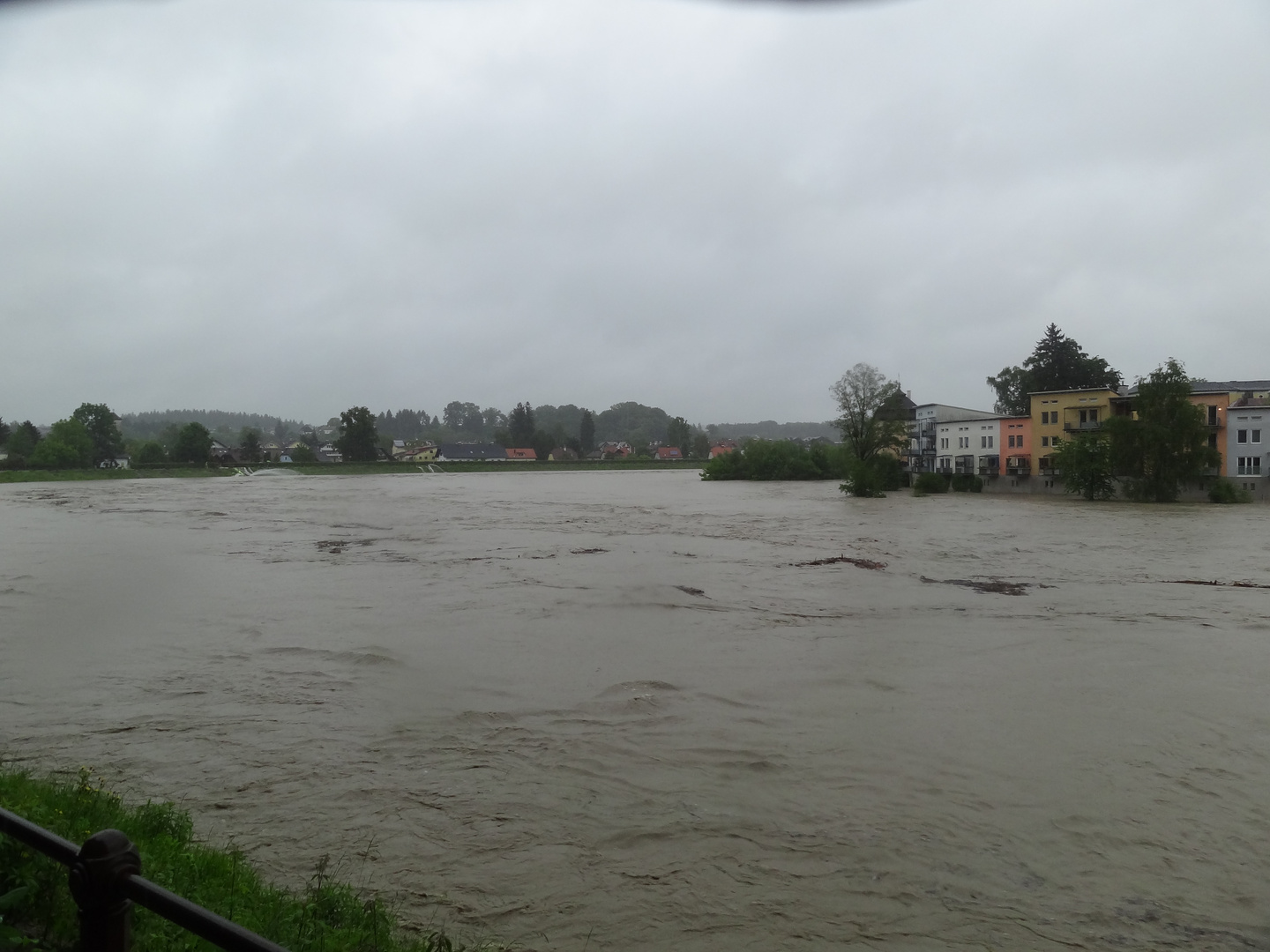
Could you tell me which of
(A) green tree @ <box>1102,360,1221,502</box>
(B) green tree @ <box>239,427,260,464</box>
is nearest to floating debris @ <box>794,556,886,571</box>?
(A) green tree @ <box>1102,360,1221,502</box>

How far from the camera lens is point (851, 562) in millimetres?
24016

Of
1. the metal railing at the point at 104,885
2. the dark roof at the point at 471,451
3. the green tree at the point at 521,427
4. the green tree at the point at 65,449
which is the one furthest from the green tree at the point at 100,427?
the metal railing at the point at 104,885

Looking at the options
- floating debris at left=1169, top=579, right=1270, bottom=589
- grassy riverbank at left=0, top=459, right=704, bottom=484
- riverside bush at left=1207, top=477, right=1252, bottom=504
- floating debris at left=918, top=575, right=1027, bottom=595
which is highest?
grassy riverbank at left=0, top=459, right=704, bottom=484

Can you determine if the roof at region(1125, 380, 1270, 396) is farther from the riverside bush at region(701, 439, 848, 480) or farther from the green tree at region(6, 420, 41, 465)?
the green tree at region(6, 420, 41, 465)

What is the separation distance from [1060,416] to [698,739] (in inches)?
2802

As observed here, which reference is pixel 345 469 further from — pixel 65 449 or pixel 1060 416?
pixel 1060 416

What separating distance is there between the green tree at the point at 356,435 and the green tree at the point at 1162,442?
95613mm

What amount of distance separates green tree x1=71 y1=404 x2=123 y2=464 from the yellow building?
107389mm

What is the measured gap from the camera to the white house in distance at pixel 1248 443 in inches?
2183

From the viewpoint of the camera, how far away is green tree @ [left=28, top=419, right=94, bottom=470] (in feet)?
307

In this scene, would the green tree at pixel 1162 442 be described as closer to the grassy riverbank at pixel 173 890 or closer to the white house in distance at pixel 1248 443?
the white house in distance at pixel 1248 443

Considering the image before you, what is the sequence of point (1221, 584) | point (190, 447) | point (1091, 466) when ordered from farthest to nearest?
point (190, 447)
point (1091, 466)
point (1221, 584)

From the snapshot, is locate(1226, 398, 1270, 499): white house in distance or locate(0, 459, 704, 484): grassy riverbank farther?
locate(0, 459, 704, 484): grassy riverbank

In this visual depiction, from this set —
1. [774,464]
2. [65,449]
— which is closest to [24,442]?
[65,449]
